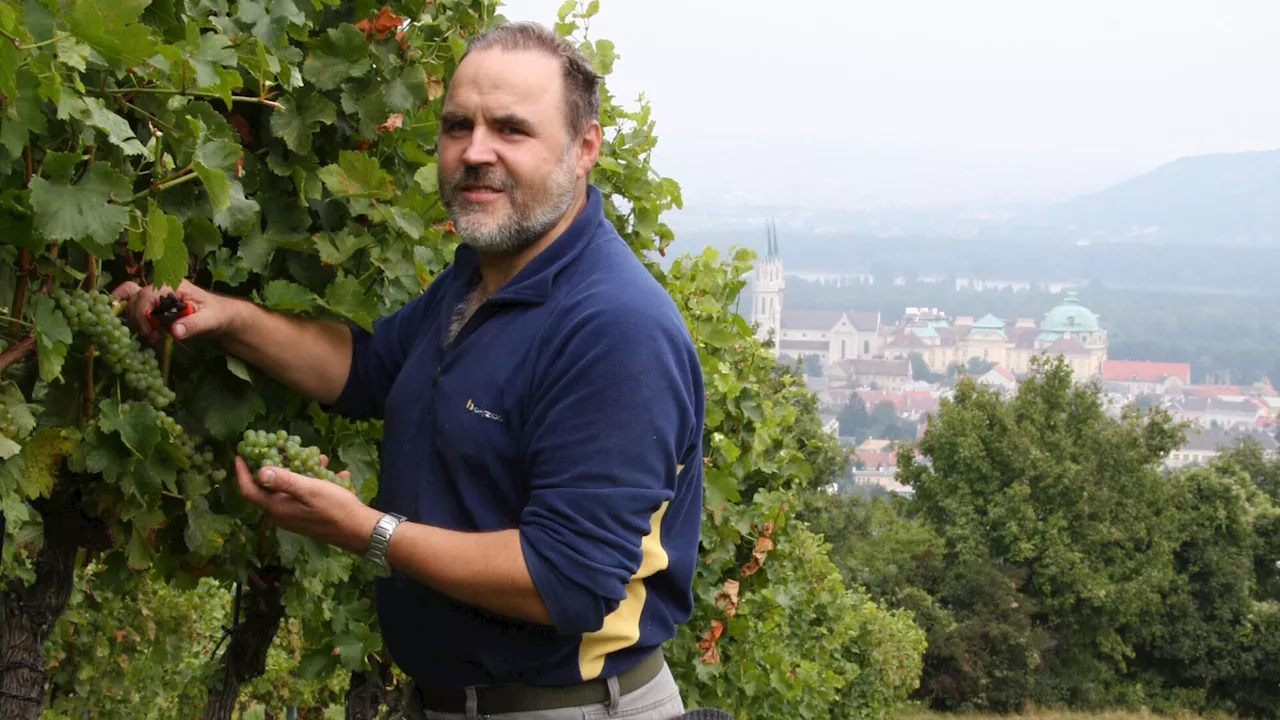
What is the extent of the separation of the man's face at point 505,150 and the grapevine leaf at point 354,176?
0.22 meters

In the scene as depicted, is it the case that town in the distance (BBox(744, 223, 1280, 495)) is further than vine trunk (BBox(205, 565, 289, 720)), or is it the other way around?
town in the distance (BBox(744, 223, 1280, 495))

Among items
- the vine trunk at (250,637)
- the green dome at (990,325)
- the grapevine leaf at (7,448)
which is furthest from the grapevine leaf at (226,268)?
the green dome at (990,325)

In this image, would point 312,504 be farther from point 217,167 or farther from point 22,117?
point 22,117

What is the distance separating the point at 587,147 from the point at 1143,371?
552ft

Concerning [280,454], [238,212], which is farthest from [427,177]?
[280,454]

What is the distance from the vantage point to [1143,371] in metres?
161

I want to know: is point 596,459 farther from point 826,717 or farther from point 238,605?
→ point 826,717

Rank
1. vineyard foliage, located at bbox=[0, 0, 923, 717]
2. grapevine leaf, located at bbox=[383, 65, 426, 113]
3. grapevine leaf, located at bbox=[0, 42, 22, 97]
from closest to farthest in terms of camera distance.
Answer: grapevine leaf, located at bbox=[0, 42, 22, 97] → vineyard foliage, located at bbox=[0, 0, 923, 717] → grapevine leaf, located at bbox=[383, 65, 426, 113]

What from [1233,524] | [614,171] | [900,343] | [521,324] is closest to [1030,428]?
[1233,524]

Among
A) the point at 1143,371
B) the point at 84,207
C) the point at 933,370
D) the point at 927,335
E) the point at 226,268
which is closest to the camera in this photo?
the point at 84,207

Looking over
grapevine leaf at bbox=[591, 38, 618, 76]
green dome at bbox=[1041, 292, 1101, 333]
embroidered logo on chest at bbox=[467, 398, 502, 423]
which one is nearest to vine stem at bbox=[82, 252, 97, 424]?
embroidered logo on chest at bbox=[467, 398, 502, 423]

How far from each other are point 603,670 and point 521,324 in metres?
0.64

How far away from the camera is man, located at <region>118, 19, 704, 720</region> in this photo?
87.9 inches

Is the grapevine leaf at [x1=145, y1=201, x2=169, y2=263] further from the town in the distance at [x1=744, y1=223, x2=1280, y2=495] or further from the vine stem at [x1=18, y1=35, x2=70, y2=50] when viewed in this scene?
the town in the distance at [x1=744, y1=223, x2=1280, y2=495]
